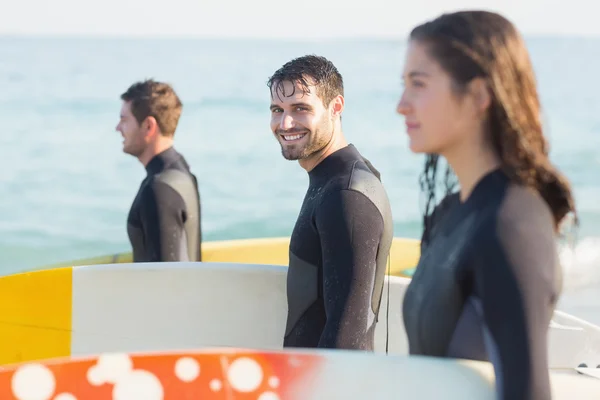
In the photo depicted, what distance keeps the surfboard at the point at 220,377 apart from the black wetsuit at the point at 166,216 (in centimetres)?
218

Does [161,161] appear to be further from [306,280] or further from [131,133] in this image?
[306,280]

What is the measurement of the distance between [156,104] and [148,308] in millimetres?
1461

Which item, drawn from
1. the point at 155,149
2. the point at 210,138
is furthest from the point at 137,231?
the point at 210,138

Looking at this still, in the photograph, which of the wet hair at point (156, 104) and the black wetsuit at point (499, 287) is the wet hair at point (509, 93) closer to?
the black wetsuit at point (499, 287)

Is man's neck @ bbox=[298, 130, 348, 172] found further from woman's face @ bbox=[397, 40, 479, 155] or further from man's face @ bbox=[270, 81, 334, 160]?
woman's face @ bbox=[397, 40, 479, 155]

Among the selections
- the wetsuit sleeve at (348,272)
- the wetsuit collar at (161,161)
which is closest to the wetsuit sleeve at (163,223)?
the wetsuit collar at (161,161)

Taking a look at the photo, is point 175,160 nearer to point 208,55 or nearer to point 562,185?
point 562,185

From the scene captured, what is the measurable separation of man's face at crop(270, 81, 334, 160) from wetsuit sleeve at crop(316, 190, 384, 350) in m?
0.37

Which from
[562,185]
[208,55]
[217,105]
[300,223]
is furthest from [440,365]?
[208,55]

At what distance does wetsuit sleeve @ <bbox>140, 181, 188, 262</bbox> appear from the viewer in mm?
4070

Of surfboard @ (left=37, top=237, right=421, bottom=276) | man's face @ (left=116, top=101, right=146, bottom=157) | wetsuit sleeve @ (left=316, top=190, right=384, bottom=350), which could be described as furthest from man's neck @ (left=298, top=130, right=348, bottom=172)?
surfboard @ (left=37, top=237, right=421, bottom=276)

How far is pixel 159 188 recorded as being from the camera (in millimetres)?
4195

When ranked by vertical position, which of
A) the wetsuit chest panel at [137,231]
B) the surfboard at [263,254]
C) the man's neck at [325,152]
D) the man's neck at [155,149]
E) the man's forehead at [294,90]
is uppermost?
the man's forehead at [294,90]

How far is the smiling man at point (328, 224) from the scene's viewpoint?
2.59 m
